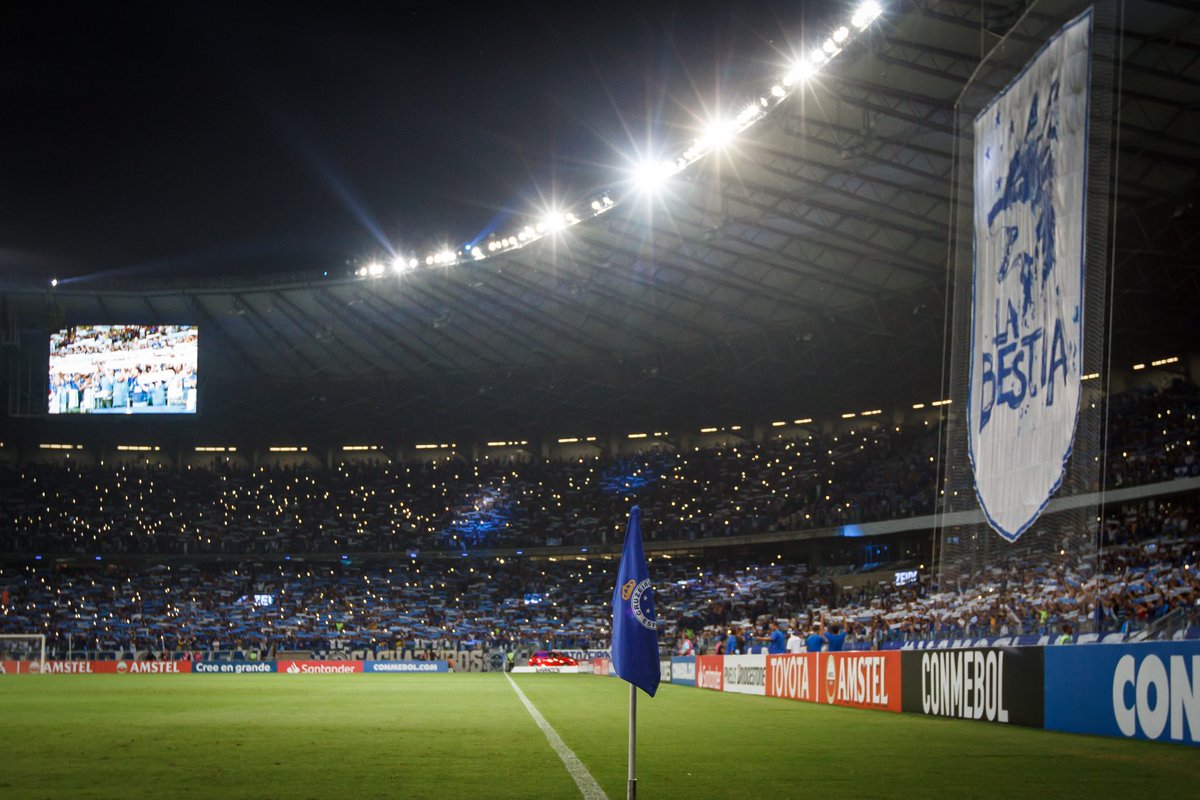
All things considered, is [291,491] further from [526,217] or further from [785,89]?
[785,89]

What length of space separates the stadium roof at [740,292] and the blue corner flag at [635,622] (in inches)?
535

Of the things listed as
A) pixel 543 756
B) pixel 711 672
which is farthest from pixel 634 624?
pixel 711 672

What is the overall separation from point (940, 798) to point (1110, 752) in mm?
3746

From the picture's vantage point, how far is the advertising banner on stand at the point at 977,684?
14531 mm

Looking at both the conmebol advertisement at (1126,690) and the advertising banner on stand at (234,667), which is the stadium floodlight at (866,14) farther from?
the advertising banner on stand at (234,667)

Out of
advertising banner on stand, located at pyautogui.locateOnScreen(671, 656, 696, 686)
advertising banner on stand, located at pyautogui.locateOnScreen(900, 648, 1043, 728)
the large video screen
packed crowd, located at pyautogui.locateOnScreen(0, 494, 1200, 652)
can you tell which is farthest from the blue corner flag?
the large video screen

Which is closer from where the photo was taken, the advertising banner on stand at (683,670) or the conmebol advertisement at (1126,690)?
the conmebol advertisement at (1126,690)

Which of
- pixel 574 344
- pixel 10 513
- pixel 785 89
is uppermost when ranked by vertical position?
pixel 785 89

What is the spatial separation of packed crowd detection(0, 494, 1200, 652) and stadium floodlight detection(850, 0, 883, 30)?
59.6ft

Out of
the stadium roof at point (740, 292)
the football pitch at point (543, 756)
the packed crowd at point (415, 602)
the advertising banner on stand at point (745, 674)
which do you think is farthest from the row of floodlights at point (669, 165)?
the football pitch at point (543, 756)

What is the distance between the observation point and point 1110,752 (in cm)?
1091

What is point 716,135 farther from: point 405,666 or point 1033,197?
point 405,666

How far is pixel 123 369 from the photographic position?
2327 inches

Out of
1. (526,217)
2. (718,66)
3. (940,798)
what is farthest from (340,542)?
(940,798)
